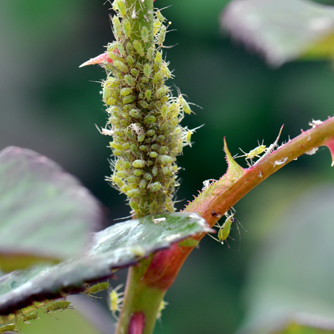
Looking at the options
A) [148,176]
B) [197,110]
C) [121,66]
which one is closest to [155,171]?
[148,176]

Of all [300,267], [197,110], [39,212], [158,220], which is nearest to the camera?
[39,212]

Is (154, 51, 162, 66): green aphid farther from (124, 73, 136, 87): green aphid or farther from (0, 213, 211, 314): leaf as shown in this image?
(0, 213, 211, 314): leaf

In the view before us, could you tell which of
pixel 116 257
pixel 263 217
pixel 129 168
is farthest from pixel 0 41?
pixel 116 257

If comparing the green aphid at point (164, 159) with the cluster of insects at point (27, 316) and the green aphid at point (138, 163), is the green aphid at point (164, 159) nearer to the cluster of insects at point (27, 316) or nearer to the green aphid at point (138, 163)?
the green aphid at point (138, 163)

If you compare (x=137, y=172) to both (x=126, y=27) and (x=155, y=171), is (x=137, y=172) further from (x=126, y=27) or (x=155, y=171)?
(x=126, y=27)

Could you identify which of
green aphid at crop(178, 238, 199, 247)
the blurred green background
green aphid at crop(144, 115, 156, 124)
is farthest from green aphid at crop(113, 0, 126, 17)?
the blurred green background

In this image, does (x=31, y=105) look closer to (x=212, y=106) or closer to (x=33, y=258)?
(x=212, y=106)

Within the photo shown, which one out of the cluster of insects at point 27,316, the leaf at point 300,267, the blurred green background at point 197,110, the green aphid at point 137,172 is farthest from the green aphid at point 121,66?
the blurred green background at point 197,110
